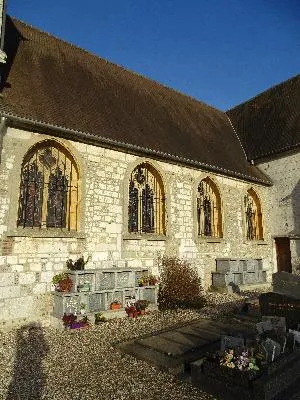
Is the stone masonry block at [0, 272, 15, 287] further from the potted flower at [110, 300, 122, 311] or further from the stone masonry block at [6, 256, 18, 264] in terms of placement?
the potted flower at [110, 300, 122, 311]

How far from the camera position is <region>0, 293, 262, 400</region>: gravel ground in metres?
4.06

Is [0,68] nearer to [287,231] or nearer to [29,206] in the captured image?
[29,206]

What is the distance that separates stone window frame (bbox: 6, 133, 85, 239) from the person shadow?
2.27 meters

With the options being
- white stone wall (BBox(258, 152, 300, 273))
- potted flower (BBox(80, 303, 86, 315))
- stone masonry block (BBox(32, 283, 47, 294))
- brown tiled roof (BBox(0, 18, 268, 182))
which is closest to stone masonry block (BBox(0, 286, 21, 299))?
stone masonry block (BBox(32, 283, 47, 294))

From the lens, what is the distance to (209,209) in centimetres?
1262

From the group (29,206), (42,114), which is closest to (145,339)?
(29,206)

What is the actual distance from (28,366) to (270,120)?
15704 millimetres

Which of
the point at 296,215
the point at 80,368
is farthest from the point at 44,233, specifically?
the point at 296,215

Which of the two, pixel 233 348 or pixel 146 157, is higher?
pixel 146 157

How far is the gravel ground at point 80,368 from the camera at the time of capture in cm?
406

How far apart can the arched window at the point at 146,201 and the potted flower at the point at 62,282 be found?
2.91 metres

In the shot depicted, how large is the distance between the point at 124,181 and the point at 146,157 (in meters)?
1.29

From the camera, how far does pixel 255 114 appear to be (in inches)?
688

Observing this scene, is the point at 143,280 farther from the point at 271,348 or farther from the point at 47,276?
the point at 271,348
